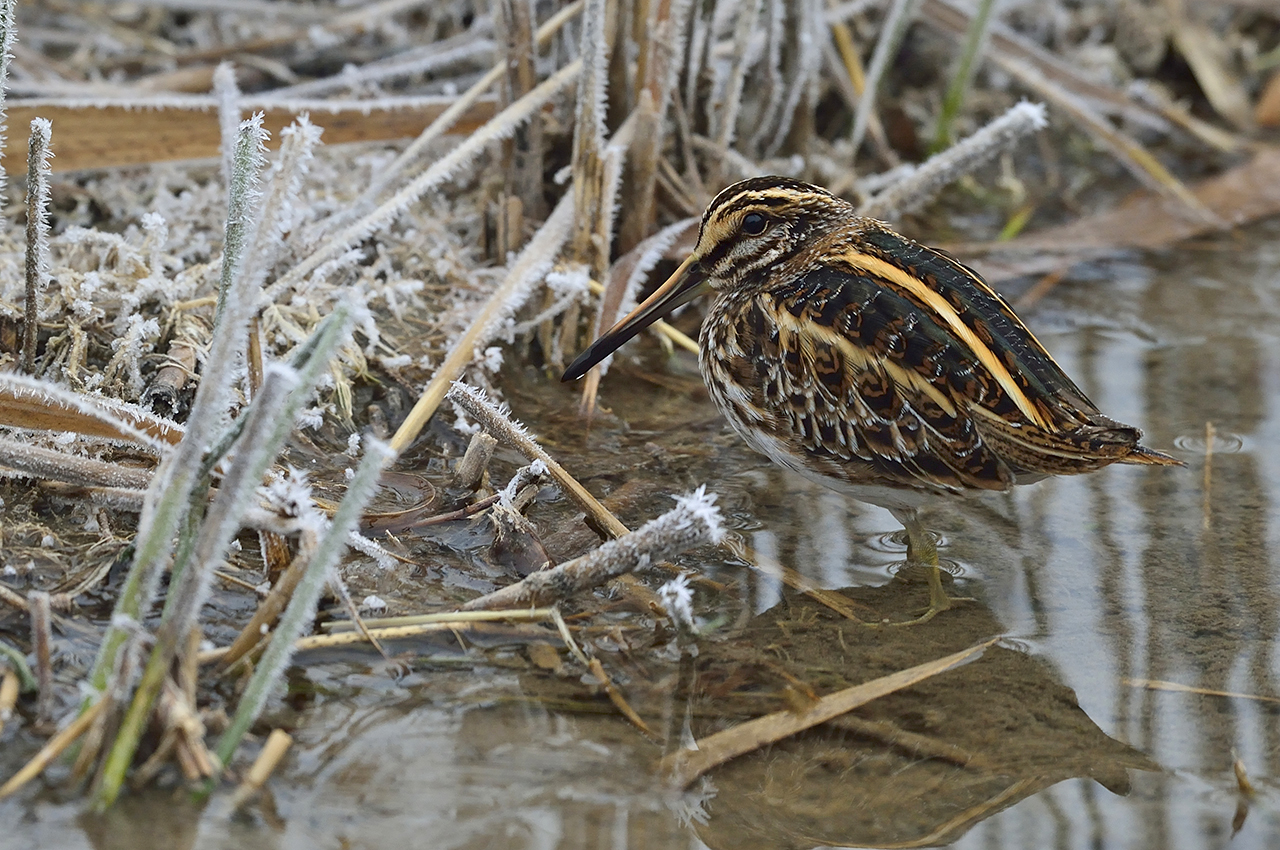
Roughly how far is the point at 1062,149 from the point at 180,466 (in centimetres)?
504

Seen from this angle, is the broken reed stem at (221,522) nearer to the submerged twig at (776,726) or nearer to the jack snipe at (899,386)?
the submerged twig at (776,726)

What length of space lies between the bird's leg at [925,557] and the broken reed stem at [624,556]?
28.7 inches

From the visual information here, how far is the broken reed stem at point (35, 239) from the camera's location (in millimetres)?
3068

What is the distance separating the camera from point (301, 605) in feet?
7.49

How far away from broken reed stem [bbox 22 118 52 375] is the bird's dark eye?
5.63 ft

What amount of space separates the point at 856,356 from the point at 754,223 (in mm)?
586

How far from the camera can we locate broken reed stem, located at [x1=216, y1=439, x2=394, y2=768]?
225cm

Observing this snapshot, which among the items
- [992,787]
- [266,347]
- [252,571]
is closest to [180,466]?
[252,571]

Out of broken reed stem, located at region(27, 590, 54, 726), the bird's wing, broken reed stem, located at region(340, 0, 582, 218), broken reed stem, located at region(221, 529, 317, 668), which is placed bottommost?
broken reed stem, located at region(27, 590, 54, 726)

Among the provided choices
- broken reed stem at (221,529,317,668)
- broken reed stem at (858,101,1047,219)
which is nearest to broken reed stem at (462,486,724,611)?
broken reed stem at (221,529,317,668)

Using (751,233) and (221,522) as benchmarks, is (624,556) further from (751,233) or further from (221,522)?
(751,233)

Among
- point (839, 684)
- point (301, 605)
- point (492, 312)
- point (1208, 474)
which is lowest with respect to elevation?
point (301, 605)

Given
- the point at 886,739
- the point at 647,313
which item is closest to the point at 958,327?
the point at 647,313

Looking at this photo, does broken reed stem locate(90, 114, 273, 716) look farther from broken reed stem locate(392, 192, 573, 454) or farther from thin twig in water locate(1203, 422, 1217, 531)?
thin twig in water locate(1203, 422, 1217, 531)
